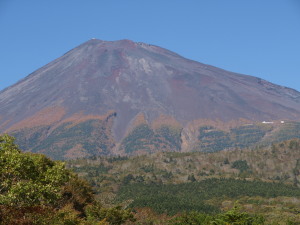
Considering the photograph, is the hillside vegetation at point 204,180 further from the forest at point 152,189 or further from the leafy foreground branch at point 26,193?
the leafy foreground branch at point 26,193

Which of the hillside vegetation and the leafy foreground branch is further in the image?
the hillside vegetation

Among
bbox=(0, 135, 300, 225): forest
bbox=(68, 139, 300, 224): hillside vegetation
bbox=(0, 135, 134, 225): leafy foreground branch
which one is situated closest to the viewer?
bbox=(0, 135, 134, 225): leafy foreground branch

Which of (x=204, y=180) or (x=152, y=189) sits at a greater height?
(x=204, y=180)

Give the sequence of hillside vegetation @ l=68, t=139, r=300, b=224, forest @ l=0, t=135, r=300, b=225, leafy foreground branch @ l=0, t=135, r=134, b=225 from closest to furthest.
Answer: leafy foreground branch @ l=0, t=135, r=134, b=225, forest @ l=0, t=135, r=300, b=225, hillside vegetation @ l=68, t=139, r=300, b=224

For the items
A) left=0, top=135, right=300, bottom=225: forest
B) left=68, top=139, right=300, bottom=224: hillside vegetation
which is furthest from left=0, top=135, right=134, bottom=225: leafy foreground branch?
left=68, top=139, right=300, bottom=224: hillside vegetation

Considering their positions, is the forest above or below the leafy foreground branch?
below

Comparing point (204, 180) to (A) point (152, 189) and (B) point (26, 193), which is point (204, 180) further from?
(B) point (26, 193)

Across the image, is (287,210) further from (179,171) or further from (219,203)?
(179,171)

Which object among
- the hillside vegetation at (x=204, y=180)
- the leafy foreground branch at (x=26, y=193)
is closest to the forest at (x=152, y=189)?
the leafy foreground branch at (x=26, y=193)

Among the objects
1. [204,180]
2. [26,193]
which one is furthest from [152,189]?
[26,193]

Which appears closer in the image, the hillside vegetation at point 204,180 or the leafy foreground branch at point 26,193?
the leafy foreground branch at point 26,193

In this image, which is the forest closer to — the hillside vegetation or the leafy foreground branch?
the leafy foreground branch

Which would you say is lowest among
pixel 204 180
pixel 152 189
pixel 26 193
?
pixel 152 189

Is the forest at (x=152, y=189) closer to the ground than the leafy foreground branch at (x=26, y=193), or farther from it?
closer to the ground
